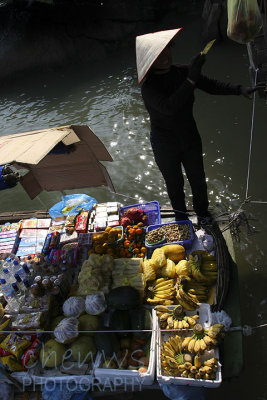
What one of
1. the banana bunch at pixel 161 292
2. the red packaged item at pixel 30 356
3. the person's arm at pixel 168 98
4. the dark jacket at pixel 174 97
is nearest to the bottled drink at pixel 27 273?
the red packaged item at pixel 30 356

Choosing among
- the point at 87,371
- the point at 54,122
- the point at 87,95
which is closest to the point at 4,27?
the point at 87,95

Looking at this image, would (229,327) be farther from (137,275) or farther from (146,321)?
(137,275)

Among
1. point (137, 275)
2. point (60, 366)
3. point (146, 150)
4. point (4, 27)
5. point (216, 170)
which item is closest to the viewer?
point (60, 366)

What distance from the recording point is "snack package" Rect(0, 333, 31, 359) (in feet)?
7.94

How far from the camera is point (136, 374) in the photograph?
2.20 m

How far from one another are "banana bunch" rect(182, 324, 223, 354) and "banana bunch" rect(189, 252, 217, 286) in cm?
53

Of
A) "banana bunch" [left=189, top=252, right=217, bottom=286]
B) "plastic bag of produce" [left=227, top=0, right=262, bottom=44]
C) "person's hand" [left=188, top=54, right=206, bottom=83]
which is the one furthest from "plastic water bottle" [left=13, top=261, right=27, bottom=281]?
"plastic bag of produce" [left=227, top=0, right=262, bottom=44]

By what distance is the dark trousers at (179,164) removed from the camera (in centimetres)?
283

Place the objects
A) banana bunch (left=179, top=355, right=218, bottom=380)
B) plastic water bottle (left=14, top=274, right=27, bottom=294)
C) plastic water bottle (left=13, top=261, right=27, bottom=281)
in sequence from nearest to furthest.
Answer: banana bunch (left=179, top=355, right=218, bottom=380) < plastic water bottle (left=14, top=274, right=27, bottom=294) < plastic water bottle (left=13, top=261, right=27, bottom=281)

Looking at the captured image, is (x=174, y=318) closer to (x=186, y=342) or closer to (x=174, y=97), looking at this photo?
(x=186, y=342)

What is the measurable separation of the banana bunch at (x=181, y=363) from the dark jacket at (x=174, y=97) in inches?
72.0

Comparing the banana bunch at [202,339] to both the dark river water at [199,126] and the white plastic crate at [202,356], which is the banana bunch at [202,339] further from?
the dark river water at [199,126]

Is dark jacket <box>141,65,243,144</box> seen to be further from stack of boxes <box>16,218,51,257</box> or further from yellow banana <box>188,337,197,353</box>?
stack of boxes <box>16,218,51,257</box>

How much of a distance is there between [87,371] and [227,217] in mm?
2128
